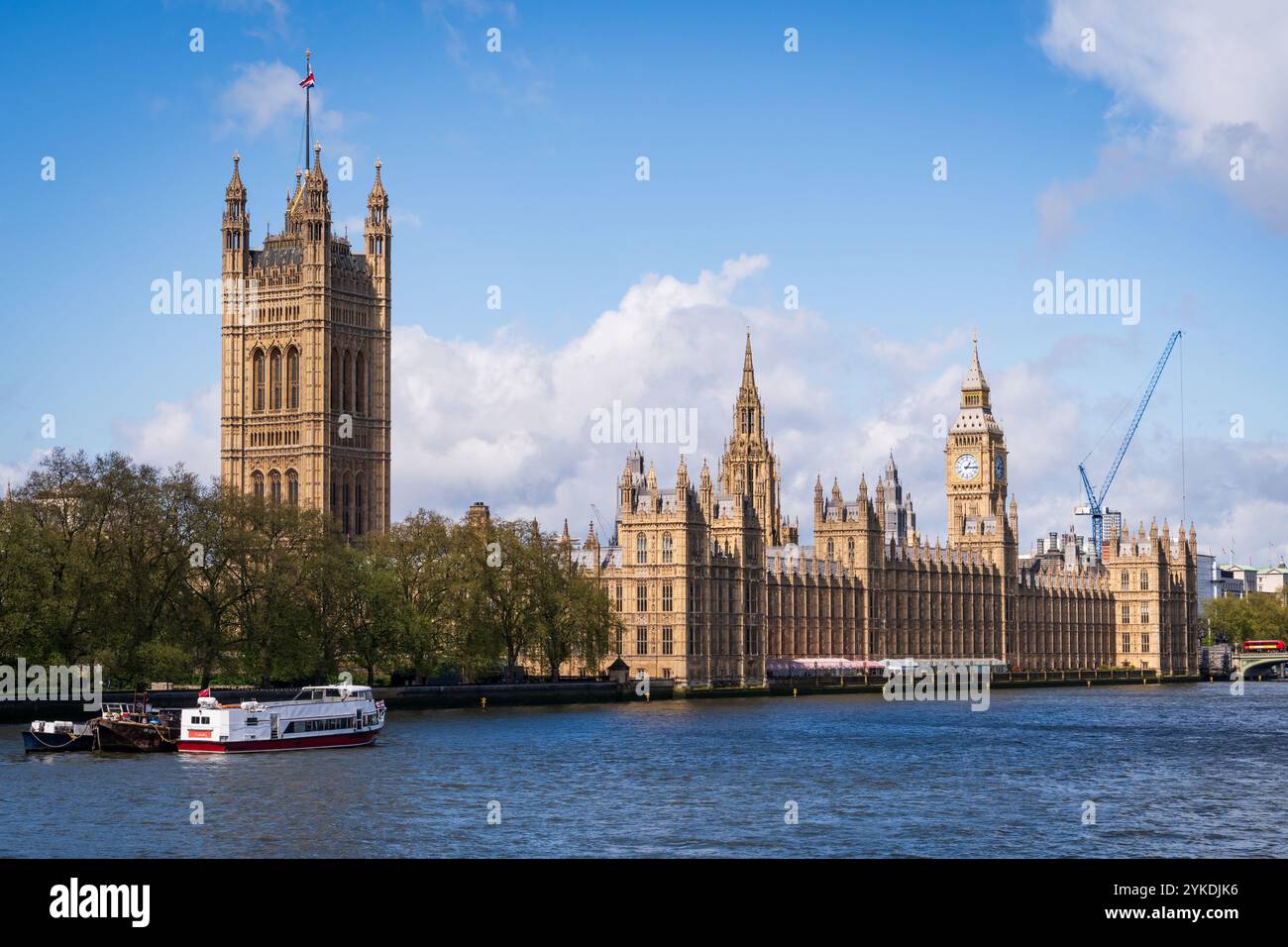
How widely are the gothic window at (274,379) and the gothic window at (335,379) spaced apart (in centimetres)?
481

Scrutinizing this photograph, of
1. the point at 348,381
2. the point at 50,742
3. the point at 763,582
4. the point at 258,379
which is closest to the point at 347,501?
the point at 348,381

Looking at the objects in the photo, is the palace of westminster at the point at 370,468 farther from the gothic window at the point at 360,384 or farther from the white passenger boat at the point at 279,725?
the white passenger boat at the point at 279,725

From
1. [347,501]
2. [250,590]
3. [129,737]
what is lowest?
[129,737]

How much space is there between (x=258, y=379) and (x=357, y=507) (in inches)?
582

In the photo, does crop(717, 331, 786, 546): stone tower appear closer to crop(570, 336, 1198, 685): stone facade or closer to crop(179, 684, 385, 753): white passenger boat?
crop(570, 336, 1198, 685): stone facade

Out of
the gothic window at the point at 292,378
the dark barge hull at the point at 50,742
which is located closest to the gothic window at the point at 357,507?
the gothic window at the point at 292,378

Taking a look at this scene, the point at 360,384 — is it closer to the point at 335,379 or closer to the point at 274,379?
the point at 335,379

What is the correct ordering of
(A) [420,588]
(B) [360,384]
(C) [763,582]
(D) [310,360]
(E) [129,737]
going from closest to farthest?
(E) [129,737] → (A) [420,588] → (C) [763,582] → (D) [310,360] → (B) [360,384]

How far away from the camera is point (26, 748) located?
226 ft

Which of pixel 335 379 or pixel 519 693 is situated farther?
pixel 335 379

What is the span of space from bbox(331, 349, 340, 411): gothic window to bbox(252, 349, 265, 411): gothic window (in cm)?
676

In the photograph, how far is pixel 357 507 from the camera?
160750 mm
